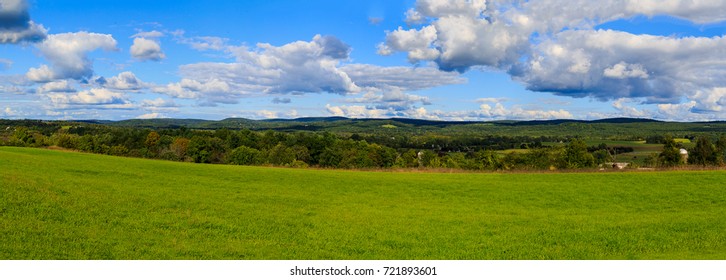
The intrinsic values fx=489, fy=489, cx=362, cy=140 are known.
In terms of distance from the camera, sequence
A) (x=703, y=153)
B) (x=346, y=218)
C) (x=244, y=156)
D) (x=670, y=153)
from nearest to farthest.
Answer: (x=346, y=218), (x=670, y=153), (x=703, y=153), (x=244, y=156)

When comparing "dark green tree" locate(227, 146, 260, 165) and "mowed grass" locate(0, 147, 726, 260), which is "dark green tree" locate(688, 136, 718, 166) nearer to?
"mowed grass" locate(0, 147, 726, 260)

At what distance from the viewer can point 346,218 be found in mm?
24250

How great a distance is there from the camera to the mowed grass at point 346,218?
54.6 ft

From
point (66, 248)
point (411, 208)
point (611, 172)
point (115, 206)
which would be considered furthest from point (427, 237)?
point (611, 172)

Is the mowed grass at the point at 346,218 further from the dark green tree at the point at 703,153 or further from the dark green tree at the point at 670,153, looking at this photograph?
the dark green tree at the point at 703,153

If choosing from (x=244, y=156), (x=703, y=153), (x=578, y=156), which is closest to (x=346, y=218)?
(x=578, y=156)

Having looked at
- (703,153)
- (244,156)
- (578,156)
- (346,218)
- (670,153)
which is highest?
(670,153)

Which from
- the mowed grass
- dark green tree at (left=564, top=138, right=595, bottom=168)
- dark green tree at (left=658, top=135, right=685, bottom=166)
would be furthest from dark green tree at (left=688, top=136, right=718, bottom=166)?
the mowed grass

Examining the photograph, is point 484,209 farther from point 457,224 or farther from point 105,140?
point 105,140

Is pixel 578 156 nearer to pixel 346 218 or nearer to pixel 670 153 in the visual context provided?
pixel 670 153

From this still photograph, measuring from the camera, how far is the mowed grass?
54.6 feet

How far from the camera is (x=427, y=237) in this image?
1961 cm

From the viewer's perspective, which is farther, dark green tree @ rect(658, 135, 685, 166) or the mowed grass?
dark green tree @ rect(658, 135, 685, 166)

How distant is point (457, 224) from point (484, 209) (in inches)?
275
